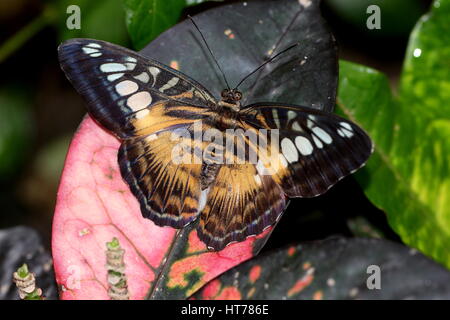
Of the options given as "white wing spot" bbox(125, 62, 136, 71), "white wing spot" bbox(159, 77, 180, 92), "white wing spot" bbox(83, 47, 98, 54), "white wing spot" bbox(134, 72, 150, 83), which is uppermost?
"white wing spot" bbox(83, 47, 98, 54)

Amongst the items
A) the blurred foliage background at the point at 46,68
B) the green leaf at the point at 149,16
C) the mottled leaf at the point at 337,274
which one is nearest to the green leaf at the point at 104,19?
the blurred foliage background at the point at 46,68

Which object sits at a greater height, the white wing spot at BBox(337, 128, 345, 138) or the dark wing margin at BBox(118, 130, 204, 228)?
the white wing spot at BBox(337, 128, 345, 138)

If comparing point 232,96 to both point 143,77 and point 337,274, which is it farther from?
point 337,274

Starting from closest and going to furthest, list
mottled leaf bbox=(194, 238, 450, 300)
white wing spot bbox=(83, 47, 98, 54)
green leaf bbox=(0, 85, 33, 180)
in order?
1. mottled leaf bbox=(194, 238, 450, 300)
2. white wing spot bbox=(83, 47, 98, 54)
3. green leaf bbox=(0, 85, 33, 180)

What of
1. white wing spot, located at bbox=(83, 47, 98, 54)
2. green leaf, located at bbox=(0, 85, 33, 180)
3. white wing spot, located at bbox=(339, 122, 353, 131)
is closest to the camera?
white wing spot, located at bbox=(339, 122, 353, 131)

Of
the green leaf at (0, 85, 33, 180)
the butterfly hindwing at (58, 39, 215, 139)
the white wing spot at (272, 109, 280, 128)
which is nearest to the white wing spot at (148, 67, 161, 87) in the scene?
the butterfly hindwing at (58, 39, 215, 139)

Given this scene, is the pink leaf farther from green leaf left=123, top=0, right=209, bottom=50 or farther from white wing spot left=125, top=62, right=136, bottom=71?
green leaf left=123, top=0, right=209, bottom=50
